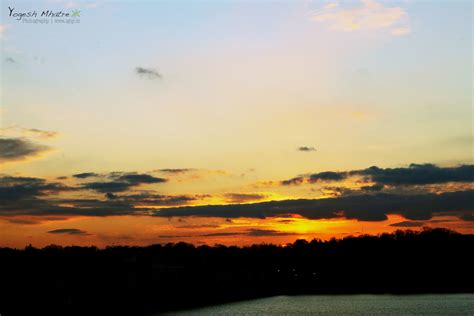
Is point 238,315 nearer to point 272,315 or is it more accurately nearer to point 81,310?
point 272,315

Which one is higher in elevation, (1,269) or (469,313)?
(1,269)

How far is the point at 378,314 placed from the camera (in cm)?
19112

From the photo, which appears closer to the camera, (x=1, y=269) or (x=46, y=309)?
(x=46, y=309)

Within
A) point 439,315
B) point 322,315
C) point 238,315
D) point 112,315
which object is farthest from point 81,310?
point 439,315

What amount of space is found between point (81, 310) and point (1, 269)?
92.6ft

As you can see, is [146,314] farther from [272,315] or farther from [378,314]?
[378,314]

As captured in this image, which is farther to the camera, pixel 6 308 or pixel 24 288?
pixel 24 288

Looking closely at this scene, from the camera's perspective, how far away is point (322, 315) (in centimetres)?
19625

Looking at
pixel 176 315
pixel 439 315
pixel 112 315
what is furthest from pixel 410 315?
pixel 112 315

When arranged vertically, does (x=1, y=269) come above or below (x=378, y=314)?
above

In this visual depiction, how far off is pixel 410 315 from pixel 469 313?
Answer: 18.5 metres

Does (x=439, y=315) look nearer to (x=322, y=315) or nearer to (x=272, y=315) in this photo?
(x=322, y=315)

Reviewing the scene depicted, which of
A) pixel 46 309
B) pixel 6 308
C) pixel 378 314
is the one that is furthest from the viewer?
pixel 378 314

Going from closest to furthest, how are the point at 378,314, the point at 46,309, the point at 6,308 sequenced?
the point at 6,308 < the point at 46,309 < the point at 378,314
